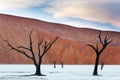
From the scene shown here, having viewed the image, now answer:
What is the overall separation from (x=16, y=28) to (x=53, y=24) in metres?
36.8

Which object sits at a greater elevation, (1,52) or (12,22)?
(12,22)

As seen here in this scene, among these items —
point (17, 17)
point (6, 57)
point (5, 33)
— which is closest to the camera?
point (6, 57)

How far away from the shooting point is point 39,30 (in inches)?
6250

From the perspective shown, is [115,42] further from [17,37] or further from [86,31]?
[17,37]

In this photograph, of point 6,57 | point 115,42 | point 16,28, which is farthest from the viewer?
point 115,42

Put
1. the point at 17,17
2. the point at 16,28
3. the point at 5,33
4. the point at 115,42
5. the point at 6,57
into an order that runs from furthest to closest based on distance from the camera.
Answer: the point at 115,42 < the point at 17,17 < the point at 16,28 < the point at 5,33 < the point at 6,57

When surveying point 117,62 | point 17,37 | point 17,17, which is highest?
point 17,17

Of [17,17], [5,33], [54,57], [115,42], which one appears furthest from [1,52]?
[115,42]

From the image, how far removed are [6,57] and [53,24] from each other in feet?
202

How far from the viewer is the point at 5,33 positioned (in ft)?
470

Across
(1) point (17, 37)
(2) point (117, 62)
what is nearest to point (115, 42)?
(2) point (117, 62)

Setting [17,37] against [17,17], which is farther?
[17,17]

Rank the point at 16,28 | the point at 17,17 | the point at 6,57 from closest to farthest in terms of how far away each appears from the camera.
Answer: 1. the point at 6,57
2. the point at 16,28
3. the point at 17,17

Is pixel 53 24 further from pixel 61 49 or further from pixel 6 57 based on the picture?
pixel 6 57
